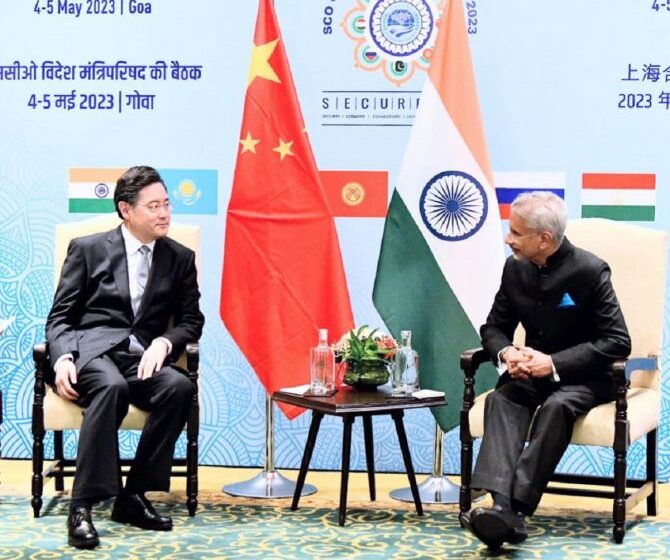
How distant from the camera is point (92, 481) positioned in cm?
415

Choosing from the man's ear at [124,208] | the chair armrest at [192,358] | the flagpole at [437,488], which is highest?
the man's ear at [124,208]

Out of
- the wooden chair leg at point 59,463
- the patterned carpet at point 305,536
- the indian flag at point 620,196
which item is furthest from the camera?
the indian flag at point 620,196

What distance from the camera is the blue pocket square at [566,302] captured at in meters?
4.33

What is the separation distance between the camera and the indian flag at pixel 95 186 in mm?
5496

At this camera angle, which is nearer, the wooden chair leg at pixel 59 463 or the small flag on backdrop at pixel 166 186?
the wooden chair leg at pixel 59 463

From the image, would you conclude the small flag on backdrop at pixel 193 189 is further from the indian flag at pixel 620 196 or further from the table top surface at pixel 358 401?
the indian flag at pixel 620 196

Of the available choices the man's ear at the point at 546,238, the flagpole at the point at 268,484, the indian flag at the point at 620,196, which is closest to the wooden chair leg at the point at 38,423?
the flagpole at the point at 268,484

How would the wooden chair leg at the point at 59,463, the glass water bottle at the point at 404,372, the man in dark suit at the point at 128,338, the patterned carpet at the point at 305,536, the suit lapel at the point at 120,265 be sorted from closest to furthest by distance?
1. the patterned carpet at the point at 305,536
2. the man in dark suit at the point at 128,338
3. the glass water bottle at the point at 404,372
4. the suit lapel at the point at 120,265
5. the wooden chair leg at the point at 59,463

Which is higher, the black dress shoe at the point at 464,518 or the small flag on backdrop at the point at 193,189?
the small flag on backdrop at the point at 193,189

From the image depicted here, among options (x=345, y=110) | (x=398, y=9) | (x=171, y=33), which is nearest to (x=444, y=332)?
(x=345, y=110)

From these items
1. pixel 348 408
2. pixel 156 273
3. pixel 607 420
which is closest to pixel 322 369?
pixel 348 408

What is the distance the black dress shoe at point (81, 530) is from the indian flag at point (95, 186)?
1.80 meters

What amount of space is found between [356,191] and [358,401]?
132 centimetres

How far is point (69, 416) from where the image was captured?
4.39 m
